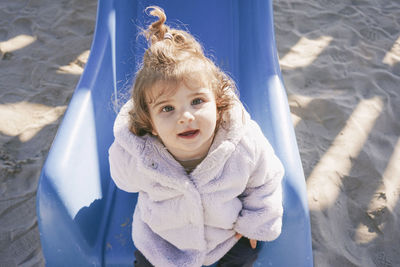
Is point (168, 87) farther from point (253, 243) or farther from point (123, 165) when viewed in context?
point (253, 243)

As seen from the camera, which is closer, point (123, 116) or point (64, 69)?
point (123, 116)

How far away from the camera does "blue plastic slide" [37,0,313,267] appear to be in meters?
1.13

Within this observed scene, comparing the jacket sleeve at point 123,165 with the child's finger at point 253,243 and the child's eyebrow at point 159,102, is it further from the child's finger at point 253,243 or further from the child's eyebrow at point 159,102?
the child's finger at point 253,243

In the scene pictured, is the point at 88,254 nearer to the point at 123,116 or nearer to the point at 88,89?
the point at 123,116

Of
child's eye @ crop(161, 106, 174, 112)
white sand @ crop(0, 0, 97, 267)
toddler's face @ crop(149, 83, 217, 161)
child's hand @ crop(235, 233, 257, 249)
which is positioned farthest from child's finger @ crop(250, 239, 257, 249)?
white sand @ crop(0, 0, 97, 267)

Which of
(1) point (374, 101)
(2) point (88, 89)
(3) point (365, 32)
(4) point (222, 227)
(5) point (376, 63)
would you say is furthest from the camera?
(3) point (365, 32)

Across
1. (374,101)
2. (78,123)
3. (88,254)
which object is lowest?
(374,101)

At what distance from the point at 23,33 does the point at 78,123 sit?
1.89 metres

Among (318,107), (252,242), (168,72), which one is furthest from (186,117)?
(318,107)

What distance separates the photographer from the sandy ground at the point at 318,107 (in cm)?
164

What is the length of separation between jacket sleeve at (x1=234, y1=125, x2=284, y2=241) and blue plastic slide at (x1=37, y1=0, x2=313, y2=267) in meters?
0.05

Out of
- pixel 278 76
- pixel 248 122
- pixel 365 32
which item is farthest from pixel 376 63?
pixel 248 122

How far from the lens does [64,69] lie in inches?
100

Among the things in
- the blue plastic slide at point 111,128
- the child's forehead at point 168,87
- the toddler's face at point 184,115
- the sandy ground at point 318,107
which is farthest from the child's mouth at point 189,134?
the sandy ground at point 318,107
